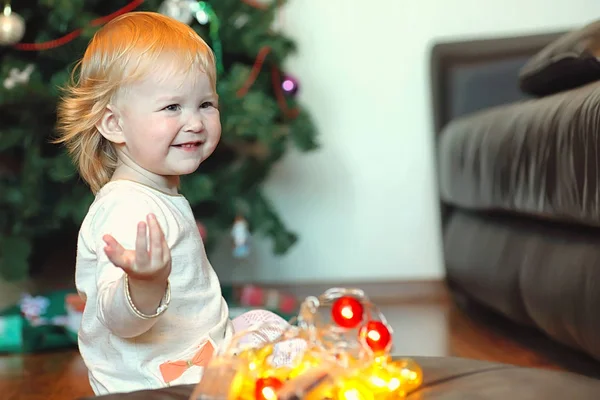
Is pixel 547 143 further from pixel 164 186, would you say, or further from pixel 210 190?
pixel 210 190

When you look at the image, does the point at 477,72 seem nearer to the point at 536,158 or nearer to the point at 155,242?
the point at 536,158

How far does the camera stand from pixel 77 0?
1.92 meters

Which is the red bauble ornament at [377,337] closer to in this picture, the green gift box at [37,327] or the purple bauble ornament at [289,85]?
the green gift box at [37,327]

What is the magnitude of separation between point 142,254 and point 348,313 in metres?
0.39

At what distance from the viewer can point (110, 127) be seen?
3.59 ft

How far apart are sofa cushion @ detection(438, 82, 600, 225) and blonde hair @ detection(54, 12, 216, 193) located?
0.62m

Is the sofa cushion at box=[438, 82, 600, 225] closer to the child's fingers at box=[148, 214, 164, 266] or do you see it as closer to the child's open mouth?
the child's open mouth

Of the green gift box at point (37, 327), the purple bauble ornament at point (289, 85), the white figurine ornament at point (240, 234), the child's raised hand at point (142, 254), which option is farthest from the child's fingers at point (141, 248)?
the purple bauble ornament at point (289, 85)

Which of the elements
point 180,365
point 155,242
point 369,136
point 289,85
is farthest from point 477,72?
point 155,242

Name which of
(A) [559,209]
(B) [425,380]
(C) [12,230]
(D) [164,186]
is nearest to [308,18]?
(C) [12,230]

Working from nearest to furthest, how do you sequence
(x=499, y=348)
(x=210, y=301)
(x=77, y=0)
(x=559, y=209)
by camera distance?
(x=210, y=301)
(x=559, y=209)
(x=499, y=348)
(x=77, y=0)

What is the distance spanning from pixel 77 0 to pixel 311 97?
2.79 feet

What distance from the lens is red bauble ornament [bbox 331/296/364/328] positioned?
1130 mm

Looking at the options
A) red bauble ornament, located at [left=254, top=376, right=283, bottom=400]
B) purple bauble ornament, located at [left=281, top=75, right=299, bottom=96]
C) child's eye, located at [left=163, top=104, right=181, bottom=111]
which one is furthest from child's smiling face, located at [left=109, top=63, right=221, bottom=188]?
purple bauble ornament, located at [left=281, top=75, right=299, bottom=96]
